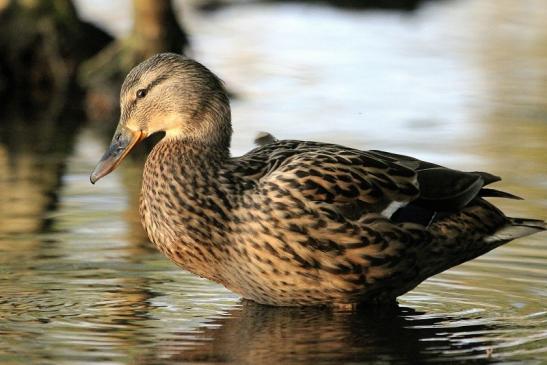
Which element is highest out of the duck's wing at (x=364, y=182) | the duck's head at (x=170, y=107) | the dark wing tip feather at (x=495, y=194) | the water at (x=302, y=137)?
the duck's head at (x=170, y=107)

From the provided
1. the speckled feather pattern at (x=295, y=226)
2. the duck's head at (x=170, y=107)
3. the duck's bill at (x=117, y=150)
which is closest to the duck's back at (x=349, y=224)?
the speckled feather pattern at (x=295, y=226)

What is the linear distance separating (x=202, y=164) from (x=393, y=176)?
1090 mm

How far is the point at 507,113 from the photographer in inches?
655

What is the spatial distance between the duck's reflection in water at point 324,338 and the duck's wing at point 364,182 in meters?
0.60

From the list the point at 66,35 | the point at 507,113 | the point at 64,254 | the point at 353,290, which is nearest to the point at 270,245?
the point at 353,290

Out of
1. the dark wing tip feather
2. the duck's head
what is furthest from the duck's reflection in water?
the duck's head

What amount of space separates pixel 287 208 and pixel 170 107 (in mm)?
1149

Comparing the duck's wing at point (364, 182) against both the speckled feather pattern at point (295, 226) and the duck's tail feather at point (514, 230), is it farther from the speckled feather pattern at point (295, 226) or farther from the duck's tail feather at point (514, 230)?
the duck's tail feather at point (514, 230)

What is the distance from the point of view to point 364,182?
346 inches

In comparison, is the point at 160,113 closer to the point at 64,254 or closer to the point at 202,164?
the point at 202,164

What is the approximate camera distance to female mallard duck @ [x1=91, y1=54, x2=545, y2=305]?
849 cm

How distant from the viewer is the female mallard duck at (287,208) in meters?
8.49

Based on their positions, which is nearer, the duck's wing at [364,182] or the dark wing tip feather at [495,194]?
the duck's wing at [364,182]

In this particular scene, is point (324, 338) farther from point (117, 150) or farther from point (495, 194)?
point (117, 150)
